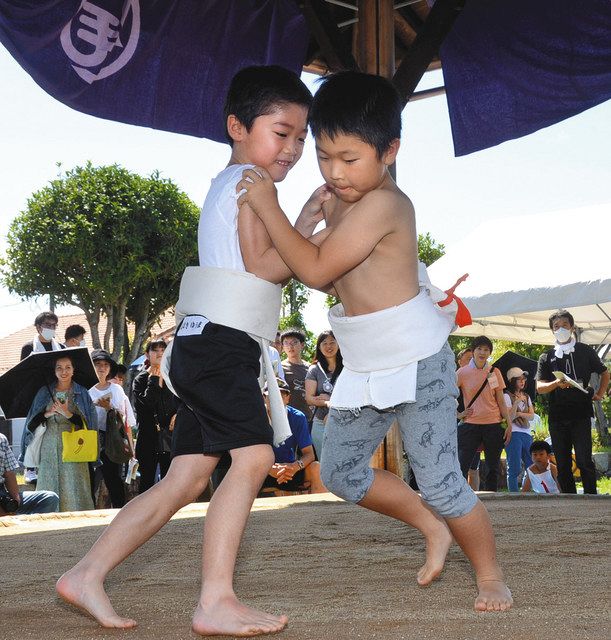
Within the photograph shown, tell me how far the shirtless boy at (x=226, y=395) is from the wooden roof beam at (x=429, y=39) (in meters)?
3.02

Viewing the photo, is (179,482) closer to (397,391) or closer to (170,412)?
(397,391)

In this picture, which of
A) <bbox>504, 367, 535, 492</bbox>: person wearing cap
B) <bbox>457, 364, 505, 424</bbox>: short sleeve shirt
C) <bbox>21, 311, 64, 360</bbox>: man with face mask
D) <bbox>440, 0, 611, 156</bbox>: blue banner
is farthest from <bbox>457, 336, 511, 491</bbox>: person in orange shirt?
<bbox>21, 311, 64, 360</bbox>: man with face mask

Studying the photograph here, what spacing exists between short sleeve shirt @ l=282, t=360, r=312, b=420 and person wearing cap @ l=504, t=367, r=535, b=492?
197cm

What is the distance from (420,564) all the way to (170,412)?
3728mm

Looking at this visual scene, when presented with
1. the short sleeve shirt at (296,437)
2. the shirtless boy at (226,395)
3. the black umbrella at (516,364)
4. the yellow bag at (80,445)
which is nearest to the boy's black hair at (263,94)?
the shirtless boy at (226,395)

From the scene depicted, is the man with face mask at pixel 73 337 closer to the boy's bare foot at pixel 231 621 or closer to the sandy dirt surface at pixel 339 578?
the sandy dirt surface at pixel 339 578

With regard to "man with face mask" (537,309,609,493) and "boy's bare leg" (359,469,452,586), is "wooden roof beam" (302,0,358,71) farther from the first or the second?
"boy's bare leg" (359,469,452,586)

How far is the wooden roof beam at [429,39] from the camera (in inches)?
195

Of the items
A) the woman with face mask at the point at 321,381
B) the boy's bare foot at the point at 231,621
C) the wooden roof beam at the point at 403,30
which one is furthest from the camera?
the wooden roof beam at the point at 403,30

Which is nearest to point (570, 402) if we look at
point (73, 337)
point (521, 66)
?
point (521, 66)

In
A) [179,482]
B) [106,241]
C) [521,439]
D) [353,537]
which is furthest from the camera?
[106,241]

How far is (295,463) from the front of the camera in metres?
5.35

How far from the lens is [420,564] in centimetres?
264

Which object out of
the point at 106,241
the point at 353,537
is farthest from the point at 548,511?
the point at 106,241
